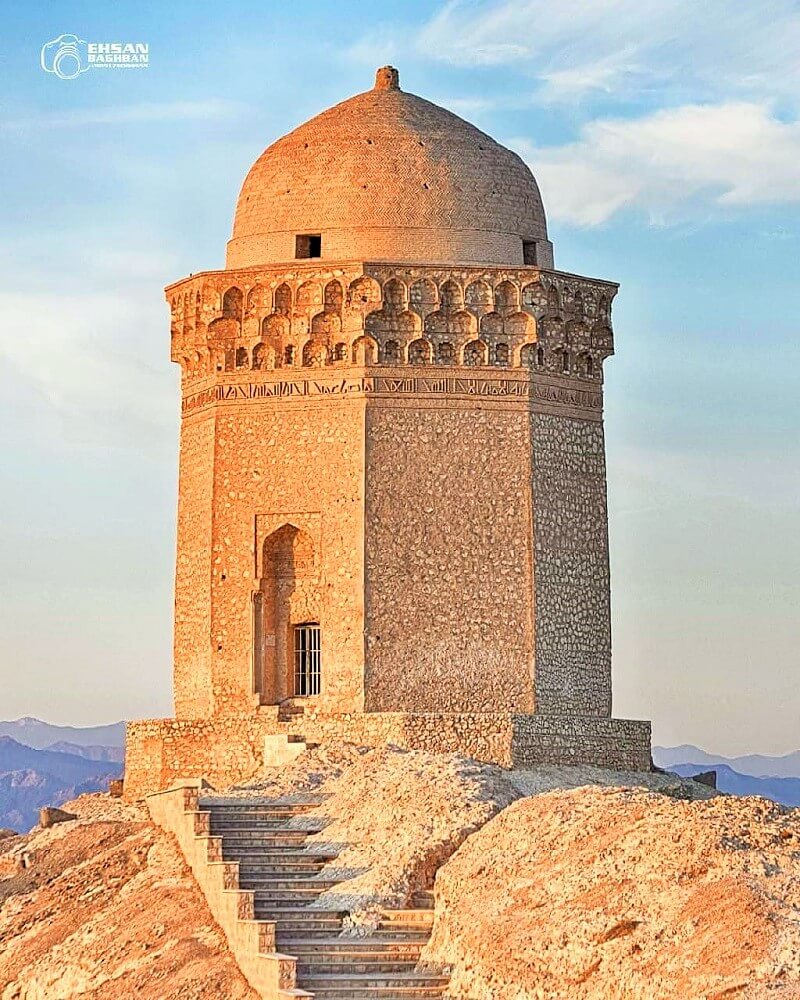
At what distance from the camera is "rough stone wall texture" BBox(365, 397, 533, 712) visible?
30.5 metres

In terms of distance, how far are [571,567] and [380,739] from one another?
3.64m

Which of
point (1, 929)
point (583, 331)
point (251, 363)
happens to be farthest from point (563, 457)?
point (1, 929)

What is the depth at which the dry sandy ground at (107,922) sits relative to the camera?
2255cm

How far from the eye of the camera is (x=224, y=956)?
73.4ft

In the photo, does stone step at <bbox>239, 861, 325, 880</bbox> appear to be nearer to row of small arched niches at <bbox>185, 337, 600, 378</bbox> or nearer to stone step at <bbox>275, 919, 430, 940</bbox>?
stone step at <bbox>275, 919, 430, 940</bbox>

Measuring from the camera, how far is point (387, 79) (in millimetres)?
33219

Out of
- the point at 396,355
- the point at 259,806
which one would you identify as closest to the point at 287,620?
the point at 396,355

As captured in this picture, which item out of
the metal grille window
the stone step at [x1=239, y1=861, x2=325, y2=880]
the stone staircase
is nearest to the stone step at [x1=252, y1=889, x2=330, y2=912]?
the stone staircase

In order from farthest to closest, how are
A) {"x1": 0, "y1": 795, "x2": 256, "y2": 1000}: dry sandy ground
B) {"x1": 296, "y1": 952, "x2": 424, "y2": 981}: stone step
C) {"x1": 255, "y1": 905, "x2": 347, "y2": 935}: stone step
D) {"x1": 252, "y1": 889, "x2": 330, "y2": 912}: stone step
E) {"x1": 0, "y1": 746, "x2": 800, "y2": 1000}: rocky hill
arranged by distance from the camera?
1. {"x1": 252, "y1": 889, "x2": 330, "y2": 912}: stone step
2. {"x1": 0, "y1": 795, "x2": 256, "y2": 1000}: dry sandy ground
3. {"x1": 255, "y1": 905, "x2": 347, "y2": 935}: stone step
4. {"x1": 296, "y1": 952, "x2": 424, "y2": 981}: stone step
5. {"x1": 0, "y1": 746, "x2": 800, "y2": 1000}: rocky hill

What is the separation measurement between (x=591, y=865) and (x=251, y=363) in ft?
40.5

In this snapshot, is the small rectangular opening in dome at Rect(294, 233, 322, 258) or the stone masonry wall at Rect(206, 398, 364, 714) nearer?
the stone masonry wall at Rect(206, 398, 364, 714)

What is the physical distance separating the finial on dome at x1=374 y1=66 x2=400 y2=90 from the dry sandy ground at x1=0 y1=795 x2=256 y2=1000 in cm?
1087

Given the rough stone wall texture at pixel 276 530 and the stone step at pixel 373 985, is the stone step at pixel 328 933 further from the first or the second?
the rough stone wall texture at pixel 276 530

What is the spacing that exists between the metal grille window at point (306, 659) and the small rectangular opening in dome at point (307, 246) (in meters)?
4.89
